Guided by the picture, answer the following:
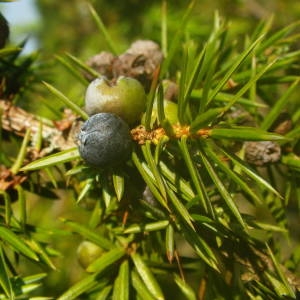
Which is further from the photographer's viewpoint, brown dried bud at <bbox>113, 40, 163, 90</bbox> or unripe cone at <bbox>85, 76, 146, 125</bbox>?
brown dried bud at <bbox>113, 40, 163, 90</bbox>

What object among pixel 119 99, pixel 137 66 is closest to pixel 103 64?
pixel 137 66

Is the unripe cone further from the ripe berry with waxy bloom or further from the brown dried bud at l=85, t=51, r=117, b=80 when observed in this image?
the brown dried bud at l=85, t=51, r=117, b=80

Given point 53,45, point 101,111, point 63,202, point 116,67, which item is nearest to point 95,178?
point 101,111

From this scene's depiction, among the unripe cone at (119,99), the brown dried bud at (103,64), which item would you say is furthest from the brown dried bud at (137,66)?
the unripe cone at (119,99)

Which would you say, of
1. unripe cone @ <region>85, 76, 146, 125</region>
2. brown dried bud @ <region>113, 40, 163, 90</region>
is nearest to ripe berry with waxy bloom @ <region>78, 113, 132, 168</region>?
unripe cone @ <region>85, 76, 146, 125</region>

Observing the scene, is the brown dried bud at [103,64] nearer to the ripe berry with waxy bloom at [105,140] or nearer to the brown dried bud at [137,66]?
the brown dried bud at [137,66]

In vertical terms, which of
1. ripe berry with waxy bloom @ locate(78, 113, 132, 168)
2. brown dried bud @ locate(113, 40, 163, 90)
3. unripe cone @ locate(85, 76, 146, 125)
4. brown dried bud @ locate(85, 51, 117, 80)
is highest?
brown dried bud @ locate(85, 51, 117, 80)

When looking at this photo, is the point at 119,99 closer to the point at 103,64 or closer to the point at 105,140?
the point at 105,140

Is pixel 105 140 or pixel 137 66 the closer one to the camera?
pixel 105 140
